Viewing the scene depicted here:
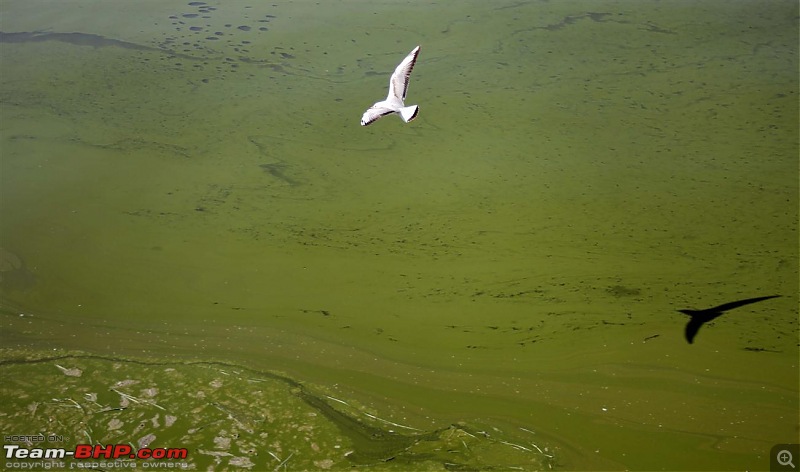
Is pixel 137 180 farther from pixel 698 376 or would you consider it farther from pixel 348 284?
pixel 698 376

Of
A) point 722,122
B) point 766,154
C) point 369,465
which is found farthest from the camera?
point 722,122

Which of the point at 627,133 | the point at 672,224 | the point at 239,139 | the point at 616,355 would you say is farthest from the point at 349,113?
the point at 616,355

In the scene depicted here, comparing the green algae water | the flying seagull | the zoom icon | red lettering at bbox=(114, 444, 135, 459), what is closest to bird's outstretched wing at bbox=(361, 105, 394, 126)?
the flying seagull

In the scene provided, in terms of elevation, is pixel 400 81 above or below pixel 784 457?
above

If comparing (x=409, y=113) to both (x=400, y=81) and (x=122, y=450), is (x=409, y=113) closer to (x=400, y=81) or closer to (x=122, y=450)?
(x=400, y=81)

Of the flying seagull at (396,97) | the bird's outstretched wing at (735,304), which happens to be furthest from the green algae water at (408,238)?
the flying seagull at (396,97)

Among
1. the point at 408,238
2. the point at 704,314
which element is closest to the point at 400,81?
the point at 408,238

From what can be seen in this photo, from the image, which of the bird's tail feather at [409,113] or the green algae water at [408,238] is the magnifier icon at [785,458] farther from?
the bird's tail feather at [409,113]
